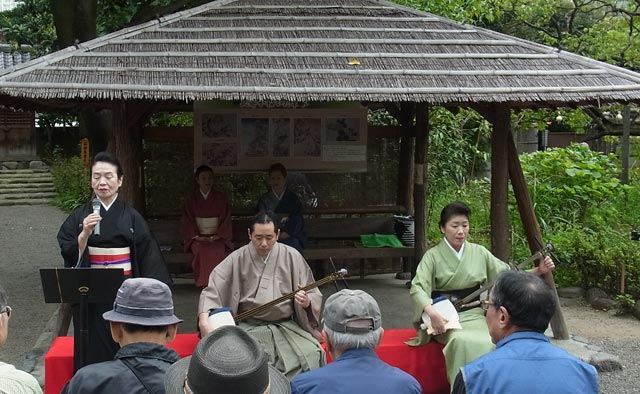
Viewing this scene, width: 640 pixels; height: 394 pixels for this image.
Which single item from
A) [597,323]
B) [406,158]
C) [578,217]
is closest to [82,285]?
[406,158]

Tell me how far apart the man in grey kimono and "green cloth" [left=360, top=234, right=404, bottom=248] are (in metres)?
3.49

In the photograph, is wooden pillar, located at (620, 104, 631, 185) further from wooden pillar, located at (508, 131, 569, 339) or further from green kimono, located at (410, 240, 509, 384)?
green kimono, located at (410, 240, 509, 384)

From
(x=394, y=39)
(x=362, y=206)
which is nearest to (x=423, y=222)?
(x=362, y=206)

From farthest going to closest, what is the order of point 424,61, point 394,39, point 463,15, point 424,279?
1. point 463,15
2. point 394,39
3. point 424,61
4. point 424,279

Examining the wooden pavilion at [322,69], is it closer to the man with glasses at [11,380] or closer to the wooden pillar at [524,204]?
the wooden pillar at [524,204]

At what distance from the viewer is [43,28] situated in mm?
16156

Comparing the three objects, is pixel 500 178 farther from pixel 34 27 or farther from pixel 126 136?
pixel 34 27

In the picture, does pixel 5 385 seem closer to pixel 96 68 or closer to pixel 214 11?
pixel 96 68

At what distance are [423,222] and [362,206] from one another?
0.82 m

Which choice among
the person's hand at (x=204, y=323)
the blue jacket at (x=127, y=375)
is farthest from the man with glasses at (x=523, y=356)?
the person's hand at (x=204, y=323)

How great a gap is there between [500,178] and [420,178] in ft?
6.63

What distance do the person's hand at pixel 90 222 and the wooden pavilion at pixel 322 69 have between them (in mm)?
1159

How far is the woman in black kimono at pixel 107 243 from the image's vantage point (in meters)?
5.30

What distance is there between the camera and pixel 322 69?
20.4 ft
